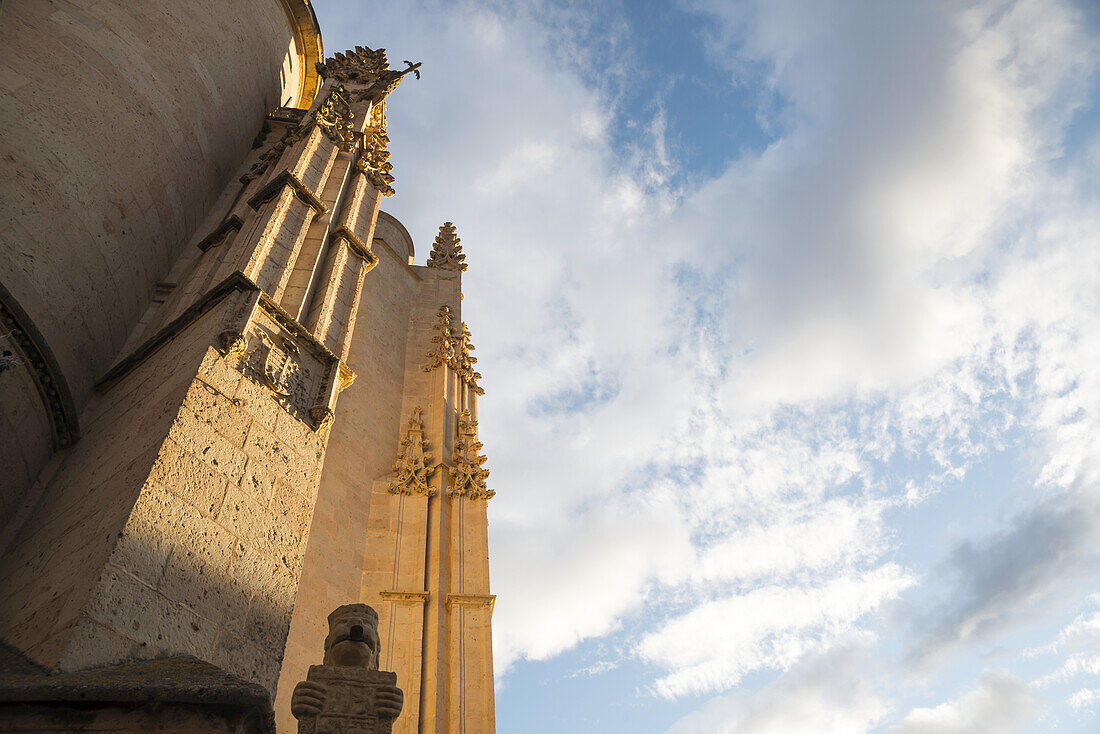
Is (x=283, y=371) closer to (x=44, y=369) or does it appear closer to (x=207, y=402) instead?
(x=207, y=402)

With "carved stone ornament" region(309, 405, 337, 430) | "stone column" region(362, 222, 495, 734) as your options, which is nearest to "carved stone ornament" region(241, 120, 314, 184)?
→ "stone column" region(362, 222, 495, 734)

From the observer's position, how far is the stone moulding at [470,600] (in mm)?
7363

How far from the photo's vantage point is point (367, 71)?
12.0m

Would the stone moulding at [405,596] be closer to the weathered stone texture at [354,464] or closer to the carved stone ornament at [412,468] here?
the weathered stone texture at [354,464]

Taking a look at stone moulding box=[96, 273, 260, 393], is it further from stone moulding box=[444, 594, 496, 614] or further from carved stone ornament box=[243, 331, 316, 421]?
A: stone moulding box=[444, 594, 496, 614]

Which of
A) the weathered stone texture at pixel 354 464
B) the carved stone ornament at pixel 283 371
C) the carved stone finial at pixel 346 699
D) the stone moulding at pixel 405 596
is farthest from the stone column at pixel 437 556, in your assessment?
the carved stone finial at pixel 346 699

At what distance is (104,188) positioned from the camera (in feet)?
24.2

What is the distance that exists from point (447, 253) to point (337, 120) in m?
4.00

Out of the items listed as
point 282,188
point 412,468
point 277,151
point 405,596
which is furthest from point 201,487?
point 277,151

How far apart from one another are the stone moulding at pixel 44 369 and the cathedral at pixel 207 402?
0.02m

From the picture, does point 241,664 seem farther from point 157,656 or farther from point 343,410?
point 343,410

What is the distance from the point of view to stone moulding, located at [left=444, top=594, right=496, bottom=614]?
24.2ft

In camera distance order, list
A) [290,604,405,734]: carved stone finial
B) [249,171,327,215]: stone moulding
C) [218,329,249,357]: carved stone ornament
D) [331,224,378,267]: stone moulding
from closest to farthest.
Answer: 1. [290,604,405,734]: carved stone finial
2. [218,329,249,357]: carved stone ornament
3. [249,171,327,215]: stone moulding
4. [331,224,378,267]: stone moulding

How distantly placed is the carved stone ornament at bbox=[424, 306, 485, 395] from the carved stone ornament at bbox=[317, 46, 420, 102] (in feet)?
12.5
